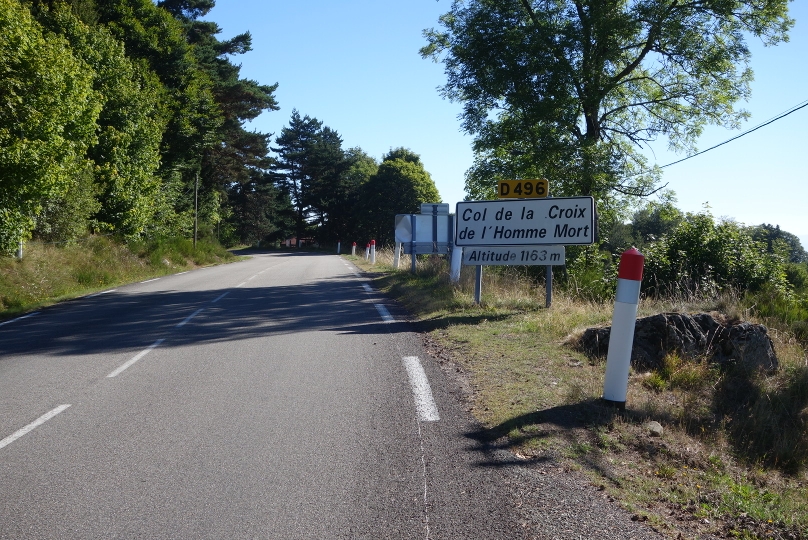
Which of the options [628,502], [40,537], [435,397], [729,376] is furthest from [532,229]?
[40,537]

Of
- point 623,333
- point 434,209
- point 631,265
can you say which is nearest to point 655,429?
point 623,333

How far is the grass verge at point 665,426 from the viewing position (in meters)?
4.18

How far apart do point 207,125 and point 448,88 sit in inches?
762

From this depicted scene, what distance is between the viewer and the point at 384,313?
13.2m

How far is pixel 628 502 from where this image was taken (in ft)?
13.5

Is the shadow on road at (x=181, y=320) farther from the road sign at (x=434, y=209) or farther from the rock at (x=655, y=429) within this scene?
the rock at (x=655, y=429)

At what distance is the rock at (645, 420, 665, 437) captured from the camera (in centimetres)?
537

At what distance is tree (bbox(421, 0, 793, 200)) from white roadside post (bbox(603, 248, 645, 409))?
50.7 ft

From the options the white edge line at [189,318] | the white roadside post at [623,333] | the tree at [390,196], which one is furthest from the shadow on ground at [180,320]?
the tree at [390,196]

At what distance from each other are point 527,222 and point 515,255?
68cm

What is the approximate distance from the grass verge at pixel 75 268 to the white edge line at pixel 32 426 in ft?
A: 29.1

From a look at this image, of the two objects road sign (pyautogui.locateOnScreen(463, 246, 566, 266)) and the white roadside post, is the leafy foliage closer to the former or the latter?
road sign (pyautogui.locateOnScreen(463, 246, 566, 266))

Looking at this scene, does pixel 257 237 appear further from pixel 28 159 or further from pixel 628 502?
pixel 628 502

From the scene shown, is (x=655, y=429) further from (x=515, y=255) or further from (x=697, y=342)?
(x=515, y=255)
